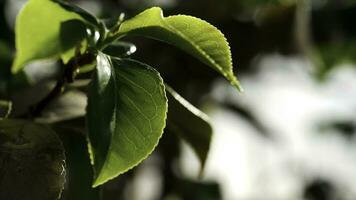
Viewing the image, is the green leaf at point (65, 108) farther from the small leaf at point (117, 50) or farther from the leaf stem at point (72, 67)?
the small leaf at point (117, 50)

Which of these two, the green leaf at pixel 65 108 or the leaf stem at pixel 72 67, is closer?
the leaf stem at pixel 72 67

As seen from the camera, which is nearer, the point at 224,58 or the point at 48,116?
the point at 224,58

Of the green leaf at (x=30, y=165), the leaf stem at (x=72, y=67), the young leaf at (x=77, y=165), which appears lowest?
the young leaf at (x=77, y=165)

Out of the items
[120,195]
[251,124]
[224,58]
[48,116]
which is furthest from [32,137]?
[251,124]

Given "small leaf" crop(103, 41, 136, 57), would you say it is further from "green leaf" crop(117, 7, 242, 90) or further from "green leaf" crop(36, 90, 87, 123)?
"green leaf" crop(36, 90, 87, 123)

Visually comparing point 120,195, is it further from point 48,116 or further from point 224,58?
point 224,58

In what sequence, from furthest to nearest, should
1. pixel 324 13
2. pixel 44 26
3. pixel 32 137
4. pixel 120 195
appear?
1. pixel 324 13
2. pixel 120 195
3. pixel 32 137
4. pixel 44 26

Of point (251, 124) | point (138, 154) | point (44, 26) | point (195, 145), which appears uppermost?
point (44, 26)

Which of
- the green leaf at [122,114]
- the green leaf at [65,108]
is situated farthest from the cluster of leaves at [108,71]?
the green leaf at [65,108]
